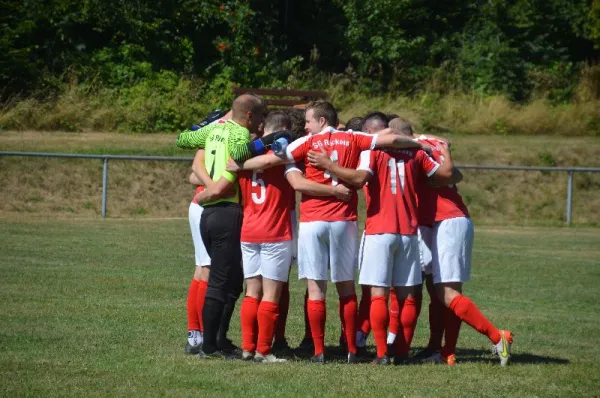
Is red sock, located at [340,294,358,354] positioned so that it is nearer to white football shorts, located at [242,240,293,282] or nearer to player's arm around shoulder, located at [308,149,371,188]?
white football shorts, located at [242,240,293,282]

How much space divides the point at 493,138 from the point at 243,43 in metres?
8.16

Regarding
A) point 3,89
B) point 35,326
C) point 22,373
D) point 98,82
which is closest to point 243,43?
point 98,82

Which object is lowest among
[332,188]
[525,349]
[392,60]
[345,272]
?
[525,349]

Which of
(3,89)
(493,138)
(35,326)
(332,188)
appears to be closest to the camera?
(332,188)

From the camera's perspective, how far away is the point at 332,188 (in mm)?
7562

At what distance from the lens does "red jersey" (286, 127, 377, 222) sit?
7.60 m

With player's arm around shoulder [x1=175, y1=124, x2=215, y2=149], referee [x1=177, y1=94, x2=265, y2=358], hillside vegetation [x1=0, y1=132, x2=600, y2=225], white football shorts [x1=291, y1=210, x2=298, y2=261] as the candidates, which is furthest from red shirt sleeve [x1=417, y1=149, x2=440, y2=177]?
hillside vegetation [x1=0, y1=132, x2=600, y2=225]

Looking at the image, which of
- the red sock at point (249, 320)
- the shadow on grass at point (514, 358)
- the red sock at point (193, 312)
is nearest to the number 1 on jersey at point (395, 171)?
the red sock at point (249, 320)

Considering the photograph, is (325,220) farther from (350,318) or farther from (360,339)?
(360,339)

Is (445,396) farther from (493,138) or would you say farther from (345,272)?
(493,138)

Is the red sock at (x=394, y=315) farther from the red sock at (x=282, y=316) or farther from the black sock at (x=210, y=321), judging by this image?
the black sock at (x=210, y=321)

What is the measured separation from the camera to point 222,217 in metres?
7.79

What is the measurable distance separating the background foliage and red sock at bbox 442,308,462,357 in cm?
Answer: 1962

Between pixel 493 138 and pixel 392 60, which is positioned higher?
pixel 392 60
